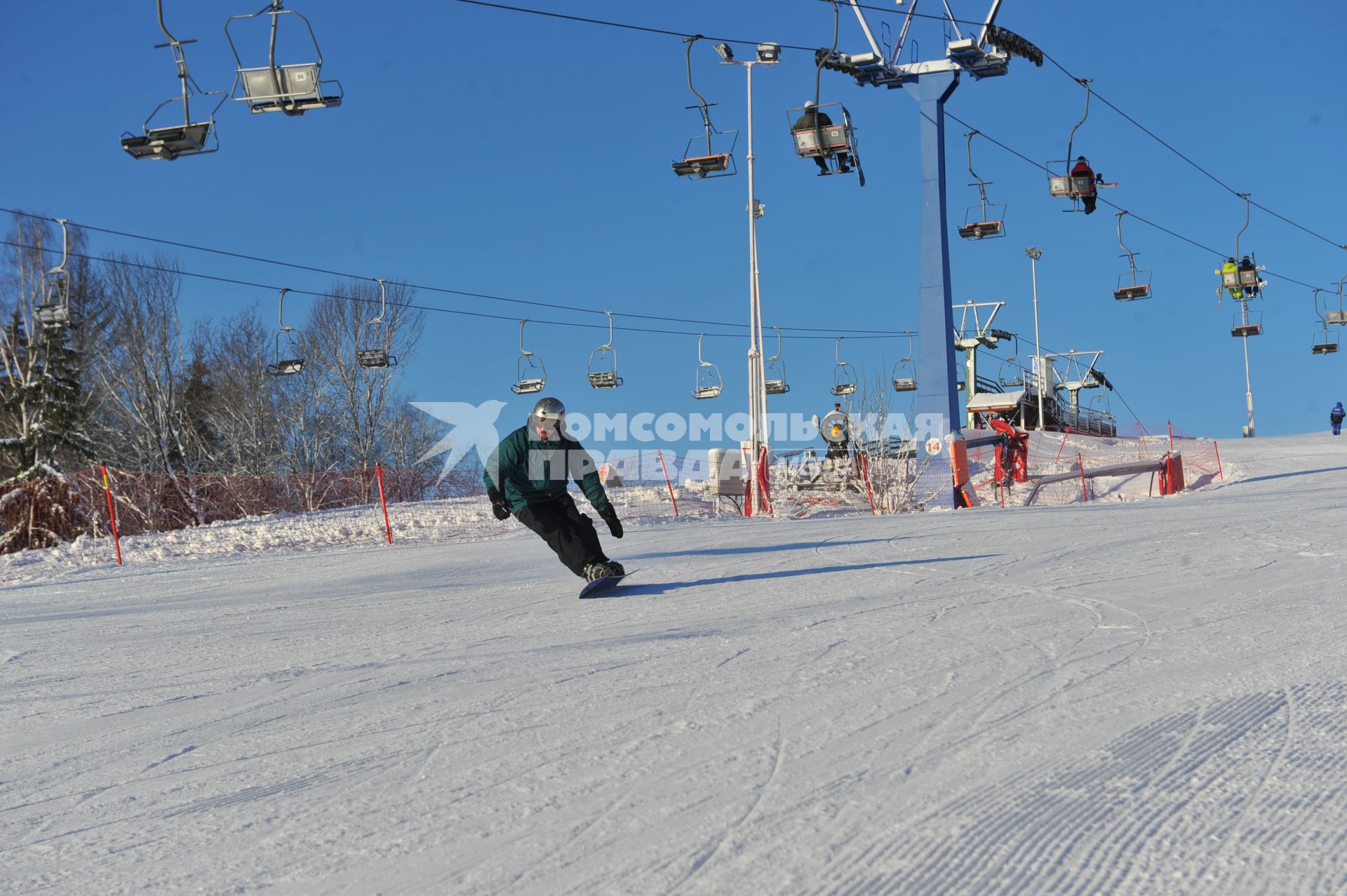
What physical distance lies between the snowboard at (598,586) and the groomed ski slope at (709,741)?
128mm

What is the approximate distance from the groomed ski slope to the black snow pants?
38 centimetres

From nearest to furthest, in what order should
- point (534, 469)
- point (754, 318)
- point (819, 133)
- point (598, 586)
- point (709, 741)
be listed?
point (709, 741), point (598, 586), point (534, 469), point (819, 133), point (754, 318)

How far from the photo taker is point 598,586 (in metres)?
7.93

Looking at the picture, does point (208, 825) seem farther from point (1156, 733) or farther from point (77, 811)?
point (1156, 733)

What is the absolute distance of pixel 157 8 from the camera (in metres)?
12.6

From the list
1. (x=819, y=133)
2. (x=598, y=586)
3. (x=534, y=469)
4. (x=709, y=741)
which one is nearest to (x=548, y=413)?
(x=534, y=469)

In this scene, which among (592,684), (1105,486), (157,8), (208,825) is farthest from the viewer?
(1105,486)

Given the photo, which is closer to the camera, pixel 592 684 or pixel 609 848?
pixel 609 848

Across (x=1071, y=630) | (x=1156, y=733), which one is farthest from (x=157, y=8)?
(x=1156, y=733)

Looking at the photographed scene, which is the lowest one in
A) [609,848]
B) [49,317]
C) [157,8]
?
[609,848]

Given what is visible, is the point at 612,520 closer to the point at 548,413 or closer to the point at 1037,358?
the point at 548,413

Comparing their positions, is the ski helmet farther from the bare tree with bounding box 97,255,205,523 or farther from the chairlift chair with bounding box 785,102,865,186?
the bare tree with bounding box 97,255,205,523

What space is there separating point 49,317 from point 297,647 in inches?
846

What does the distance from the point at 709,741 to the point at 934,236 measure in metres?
20.1
